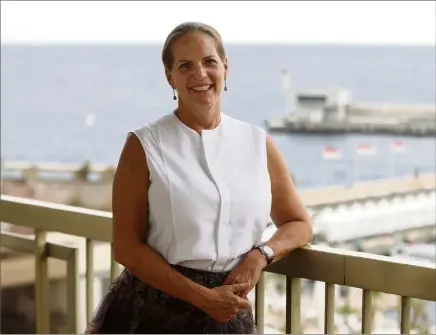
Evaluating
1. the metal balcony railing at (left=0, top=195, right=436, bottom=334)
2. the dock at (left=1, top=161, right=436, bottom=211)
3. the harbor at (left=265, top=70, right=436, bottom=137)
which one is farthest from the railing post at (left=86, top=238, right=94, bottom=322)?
the dock at (left=1, top=161, right=436, bottom=211)

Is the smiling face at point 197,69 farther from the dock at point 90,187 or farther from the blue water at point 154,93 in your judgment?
the dock at point 90,187

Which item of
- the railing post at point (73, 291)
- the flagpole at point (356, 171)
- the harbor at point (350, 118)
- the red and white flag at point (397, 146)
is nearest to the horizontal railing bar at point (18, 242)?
the railing post at point (73, 291)

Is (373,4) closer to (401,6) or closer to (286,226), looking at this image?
(401,6)

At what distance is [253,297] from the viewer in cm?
183

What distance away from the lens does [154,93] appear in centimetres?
579

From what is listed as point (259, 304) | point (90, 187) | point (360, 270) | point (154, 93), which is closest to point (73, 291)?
point (259, 304)

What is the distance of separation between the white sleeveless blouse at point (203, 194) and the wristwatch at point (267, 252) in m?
0.03

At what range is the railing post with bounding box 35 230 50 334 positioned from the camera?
226 cm

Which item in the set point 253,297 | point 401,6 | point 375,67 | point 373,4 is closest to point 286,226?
point 253,297

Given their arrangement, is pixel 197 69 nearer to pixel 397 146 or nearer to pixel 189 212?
pixel 189 212

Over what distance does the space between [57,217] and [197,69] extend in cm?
91

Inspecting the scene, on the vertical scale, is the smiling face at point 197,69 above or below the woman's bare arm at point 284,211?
above

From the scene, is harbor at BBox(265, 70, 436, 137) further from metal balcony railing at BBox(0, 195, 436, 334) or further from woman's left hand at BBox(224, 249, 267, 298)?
woman's left hand at BBox(224, 249, 267, 298)

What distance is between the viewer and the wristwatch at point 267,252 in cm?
157
